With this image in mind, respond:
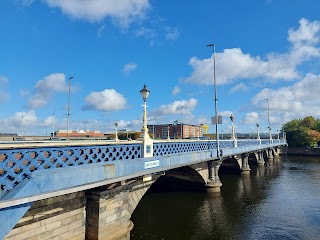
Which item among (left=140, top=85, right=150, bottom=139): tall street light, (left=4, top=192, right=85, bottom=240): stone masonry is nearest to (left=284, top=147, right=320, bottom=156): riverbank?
(left=140, top=85, right=150, bottom=139): tall street light

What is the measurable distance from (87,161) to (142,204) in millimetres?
15360

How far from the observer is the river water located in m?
18.1

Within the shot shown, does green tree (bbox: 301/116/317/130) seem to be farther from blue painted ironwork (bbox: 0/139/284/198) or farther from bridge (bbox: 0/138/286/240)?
blue painted ironwork (bbox: 0/139/284/198)

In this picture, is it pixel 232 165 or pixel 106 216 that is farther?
pixel 232 165

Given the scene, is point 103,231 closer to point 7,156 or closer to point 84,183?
point 84,183

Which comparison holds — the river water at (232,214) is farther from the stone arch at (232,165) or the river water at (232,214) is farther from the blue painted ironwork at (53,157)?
the stone arch at (232,165)

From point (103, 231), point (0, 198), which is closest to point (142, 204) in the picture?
point (103, 231)

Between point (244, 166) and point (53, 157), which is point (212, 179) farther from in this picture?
point (53, 157)

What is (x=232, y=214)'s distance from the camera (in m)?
22.7

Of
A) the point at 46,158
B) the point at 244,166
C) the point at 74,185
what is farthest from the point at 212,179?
the point at 46,158

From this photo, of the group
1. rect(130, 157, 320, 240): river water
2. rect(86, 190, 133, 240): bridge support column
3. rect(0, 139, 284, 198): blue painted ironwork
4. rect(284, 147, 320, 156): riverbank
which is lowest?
rect(130, 157, 320, 240): river water

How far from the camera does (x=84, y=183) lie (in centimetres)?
1098

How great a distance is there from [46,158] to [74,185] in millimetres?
1677

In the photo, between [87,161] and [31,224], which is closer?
[31,224]
